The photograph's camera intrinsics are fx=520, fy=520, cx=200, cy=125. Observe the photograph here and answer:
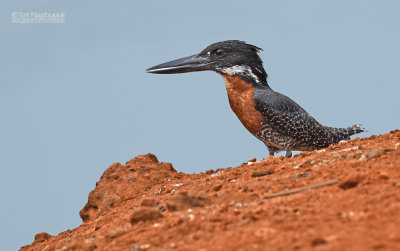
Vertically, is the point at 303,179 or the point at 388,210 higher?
the point at 303,179

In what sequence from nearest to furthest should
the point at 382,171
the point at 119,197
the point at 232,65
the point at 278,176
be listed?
the point at 382,171 → the point at 278,176 → the point at 119,197 → the point at 232,65

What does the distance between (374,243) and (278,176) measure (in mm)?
2432

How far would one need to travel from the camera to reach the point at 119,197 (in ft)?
26.0

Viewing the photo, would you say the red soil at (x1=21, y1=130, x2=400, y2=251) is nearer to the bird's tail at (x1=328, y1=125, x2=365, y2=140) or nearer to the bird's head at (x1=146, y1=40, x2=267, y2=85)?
the bird's head at (x1=146, y1=40, x2=267, y2=85)

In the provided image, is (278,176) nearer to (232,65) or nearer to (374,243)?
(374,243)

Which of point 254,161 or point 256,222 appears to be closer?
point 256,222

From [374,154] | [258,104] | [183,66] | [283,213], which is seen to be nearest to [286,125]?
[258,104]

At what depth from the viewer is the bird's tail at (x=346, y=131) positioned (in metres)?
9.91

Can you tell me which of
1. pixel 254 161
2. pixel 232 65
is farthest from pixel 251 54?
pixel 254 161

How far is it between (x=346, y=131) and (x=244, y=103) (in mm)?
2412

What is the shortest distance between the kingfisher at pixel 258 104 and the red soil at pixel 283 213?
6.91 feet

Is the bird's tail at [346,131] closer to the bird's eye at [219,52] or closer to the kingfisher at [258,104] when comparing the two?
the kingfisher at [258,104]

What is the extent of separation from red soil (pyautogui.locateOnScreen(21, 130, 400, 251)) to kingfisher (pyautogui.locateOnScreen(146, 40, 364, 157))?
2105mm

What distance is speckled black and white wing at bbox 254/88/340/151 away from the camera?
8.81m
